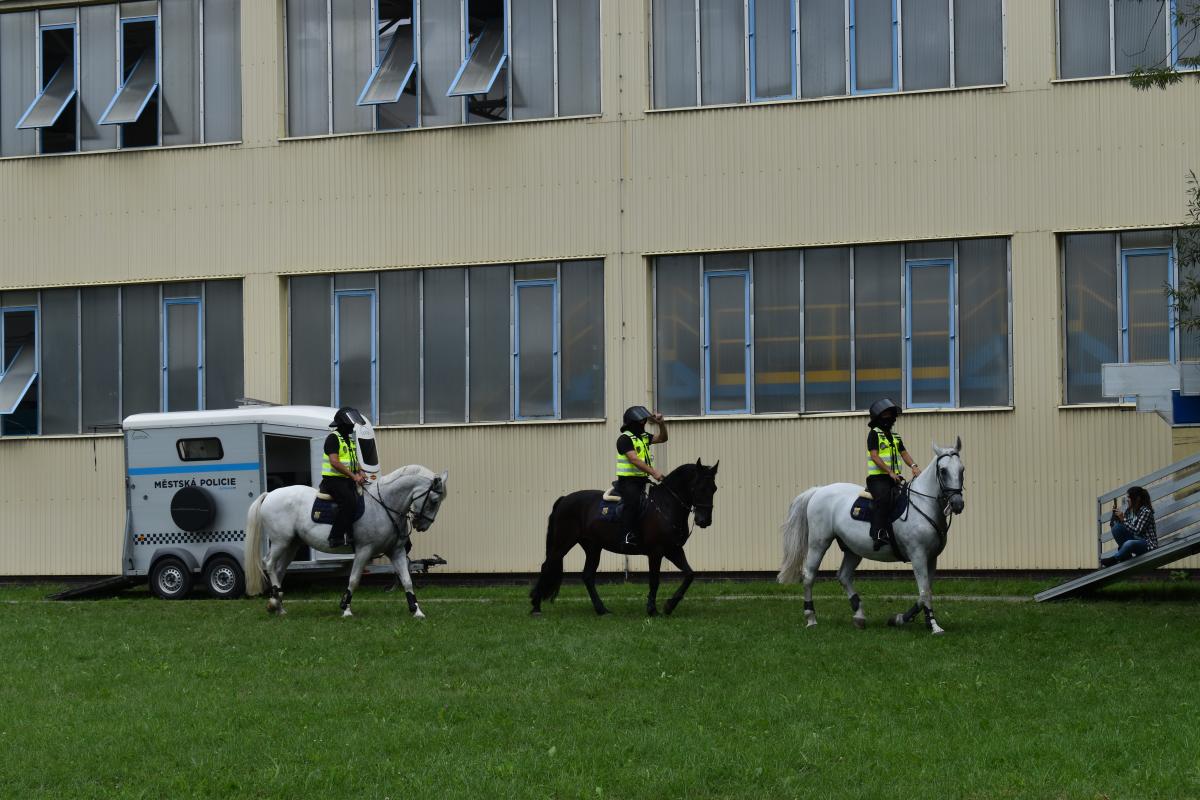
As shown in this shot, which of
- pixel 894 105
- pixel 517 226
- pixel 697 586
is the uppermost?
pixel 894 105

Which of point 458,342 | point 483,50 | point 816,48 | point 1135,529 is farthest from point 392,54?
point 1135,529

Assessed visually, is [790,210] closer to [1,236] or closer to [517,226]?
[517,226]

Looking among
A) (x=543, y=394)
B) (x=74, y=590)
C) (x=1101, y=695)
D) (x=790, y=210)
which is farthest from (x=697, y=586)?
(x=1101, y=695)

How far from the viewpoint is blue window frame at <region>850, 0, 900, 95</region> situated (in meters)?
26.9

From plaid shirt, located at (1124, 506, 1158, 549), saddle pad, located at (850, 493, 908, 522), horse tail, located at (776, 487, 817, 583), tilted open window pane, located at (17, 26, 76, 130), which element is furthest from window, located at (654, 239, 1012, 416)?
tilted open window pane, located at (17, 26, 76, 130)


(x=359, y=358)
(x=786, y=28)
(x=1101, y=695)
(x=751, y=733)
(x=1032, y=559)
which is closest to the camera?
(x=751, y=733)

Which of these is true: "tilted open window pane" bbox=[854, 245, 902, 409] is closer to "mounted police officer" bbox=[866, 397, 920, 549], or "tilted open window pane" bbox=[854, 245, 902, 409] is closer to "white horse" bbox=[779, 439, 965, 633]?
"white horse" bbox=[779, 439, 965, 633]

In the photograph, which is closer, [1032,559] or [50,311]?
[1032,559]

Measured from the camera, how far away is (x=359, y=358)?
96.5 feet

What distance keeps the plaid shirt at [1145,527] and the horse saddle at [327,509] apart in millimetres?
10374

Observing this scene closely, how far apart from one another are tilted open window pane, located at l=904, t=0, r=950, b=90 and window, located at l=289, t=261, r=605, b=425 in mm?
6276

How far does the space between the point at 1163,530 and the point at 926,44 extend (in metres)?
9.34

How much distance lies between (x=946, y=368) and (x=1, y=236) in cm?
1814

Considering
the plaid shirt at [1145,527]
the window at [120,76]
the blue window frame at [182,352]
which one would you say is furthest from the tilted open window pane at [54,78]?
the plaid shirt at [1145,527]
